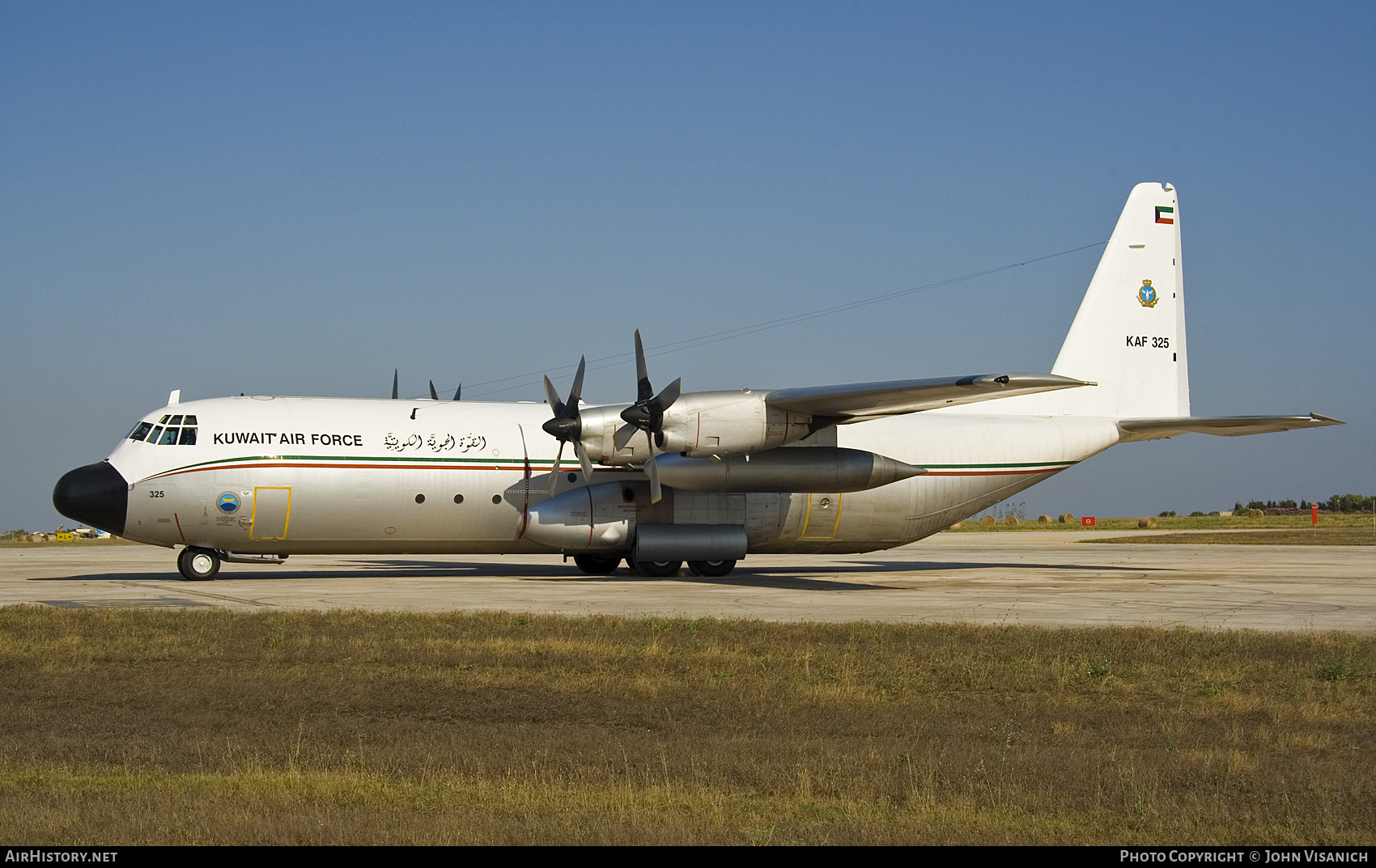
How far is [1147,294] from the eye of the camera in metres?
30.4

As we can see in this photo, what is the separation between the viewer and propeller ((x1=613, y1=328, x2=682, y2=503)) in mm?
23484

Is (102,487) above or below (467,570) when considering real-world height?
above

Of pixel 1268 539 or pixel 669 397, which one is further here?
pixel 1268 539

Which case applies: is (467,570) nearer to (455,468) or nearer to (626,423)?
(455,468)

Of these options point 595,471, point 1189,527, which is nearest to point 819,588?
point 595,471

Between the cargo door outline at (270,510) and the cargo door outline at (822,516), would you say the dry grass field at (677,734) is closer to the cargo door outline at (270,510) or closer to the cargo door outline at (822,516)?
the cargo door outline at (270,510)

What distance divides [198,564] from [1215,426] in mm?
23037

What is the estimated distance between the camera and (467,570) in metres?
29.6

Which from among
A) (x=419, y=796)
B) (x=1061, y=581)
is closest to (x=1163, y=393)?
(x=1061, y=581)

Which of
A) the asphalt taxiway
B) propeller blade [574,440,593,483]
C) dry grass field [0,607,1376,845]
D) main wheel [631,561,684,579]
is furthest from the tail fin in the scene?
dry grass field [0,607,1376,845]

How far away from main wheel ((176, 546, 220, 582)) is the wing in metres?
12.6

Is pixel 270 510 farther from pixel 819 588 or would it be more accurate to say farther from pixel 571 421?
pixel 819 588

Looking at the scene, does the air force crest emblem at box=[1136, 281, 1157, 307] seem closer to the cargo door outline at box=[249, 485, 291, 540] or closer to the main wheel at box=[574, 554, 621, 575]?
the main wheel at box=[574, 554, 621, 575]

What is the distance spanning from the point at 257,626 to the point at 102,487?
33.7ft
